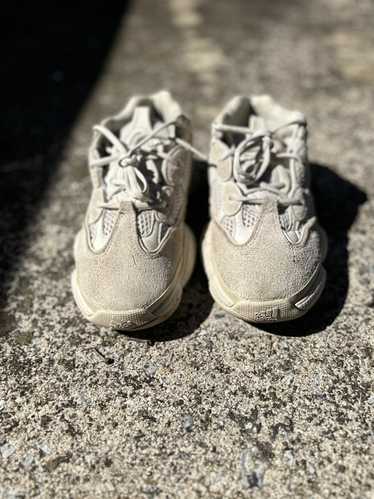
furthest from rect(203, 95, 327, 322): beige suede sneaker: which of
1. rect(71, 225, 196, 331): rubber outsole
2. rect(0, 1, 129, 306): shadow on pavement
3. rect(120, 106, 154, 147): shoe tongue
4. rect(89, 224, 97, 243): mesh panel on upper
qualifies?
rect(0, 1, 129, 306): shadow on pavement

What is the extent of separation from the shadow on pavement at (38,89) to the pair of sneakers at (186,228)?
1.38 feet

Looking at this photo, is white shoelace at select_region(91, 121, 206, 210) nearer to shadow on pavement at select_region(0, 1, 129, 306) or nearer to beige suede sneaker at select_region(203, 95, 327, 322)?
beige suede sneaker at select_region(203, 95, 327, 322)

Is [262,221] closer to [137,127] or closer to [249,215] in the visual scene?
[249,215]

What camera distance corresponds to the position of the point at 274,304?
1.24 meters

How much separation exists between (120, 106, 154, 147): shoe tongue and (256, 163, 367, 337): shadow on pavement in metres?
0.69

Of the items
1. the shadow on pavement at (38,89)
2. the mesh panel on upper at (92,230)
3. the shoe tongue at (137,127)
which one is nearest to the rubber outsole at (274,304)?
the mesh panel on upper at (92,230)

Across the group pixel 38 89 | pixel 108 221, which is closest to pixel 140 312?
pixel 108 221

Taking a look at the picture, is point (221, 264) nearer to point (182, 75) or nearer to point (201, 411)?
point (201, 411)

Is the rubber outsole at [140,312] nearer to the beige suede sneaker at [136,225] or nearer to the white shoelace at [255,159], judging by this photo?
the beige suede sneaker at [136,225]

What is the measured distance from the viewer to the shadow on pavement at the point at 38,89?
5.86ft

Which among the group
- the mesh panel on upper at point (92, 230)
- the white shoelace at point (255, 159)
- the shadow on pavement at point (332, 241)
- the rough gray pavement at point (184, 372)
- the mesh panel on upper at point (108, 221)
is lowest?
the rough gray pavement at point (184, 372)

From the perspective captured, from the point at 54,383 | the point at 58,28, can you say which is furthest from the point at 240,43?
the point at 54,383

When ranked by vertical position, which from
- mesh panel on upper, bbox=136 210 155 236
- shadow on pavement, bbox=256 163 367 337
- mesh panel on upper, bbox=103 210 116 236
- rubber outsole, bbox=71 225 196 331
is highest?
mesh panel on upper, bbox=136 210 155 236

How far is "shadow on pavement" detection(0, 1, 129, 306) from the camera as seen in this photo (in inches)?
70.3
